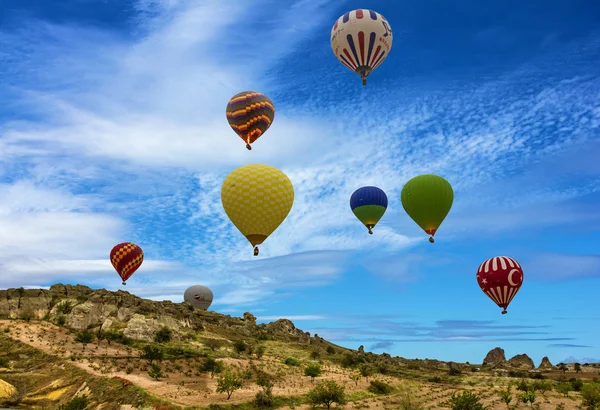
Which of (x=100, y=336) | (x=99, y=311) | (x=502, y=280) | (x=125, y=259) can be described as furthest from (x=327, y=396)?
(x=99, y=311)

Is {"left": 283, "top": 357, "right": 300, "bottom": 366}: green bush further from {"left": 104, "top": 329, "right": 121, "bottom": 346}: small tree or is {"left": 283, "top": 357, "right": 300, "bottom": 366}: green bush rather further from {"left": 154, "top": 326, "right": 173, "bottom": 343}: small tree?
{"left": 104, "top": 329, "right": 121, "bottom": 346}: small tree

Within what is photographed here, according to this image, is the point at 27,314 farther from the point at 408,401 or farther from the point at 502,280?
the point at 502,280

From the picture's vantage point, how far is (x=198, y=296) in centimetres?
11325

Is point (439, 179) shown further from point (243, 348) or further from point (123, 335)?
point (123, 335)

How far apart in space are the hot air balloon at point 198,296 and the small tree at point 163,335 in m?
39.0

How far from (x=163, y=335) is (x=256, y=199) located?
149ft

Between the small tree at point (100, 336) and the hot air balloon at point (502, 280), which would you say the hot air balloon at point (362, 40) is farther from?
the small tree at point (100, 336)

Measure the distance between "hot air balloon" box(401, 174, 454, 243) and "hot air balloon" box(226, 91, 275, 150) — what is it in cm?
1809

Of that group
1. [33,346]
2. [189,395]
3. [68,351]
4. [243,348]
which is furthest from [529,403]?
[33,346]

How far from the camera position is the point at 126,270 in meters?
70.2

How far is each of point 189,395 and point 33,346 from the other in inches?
1076

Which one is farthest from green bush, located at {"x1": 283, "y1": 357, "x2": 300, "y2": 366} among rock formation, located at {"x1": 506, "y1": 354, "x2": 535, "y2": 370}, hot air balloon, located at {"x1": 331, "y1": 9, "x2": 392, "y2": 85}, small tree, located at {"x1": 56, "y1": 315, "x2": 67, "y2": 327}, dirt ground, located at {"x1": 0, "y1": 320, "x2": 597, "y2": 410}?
rock formation, located at {"x1": 506, "y1": 354, "x2": 535, "y2": 370}

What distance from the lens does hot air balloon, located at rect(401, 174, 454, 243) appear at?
141 ft

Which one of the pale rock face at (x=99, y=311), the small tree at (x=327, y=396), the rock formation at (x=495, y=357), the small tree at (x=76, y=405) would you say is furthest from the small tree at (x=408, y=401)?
the rock formation at (x=495, y=357)
